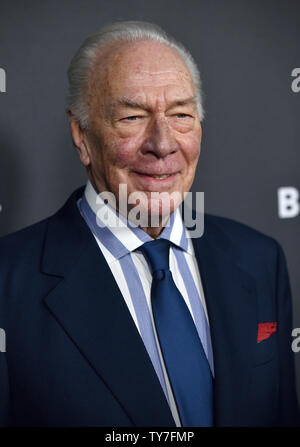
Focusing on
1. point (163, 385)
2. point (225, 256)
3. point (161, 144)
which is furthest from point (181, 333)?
point (161, 144)

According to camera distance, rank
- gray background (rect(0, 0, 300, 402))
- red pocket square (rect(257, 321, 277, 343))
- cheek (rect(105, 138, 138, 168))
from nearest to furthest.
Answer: cheek (rect(105, 138, 138, 168))
red pocket square (rect(257, 321, 277, 343))
gray background (rect(0, 0, 300, 402))

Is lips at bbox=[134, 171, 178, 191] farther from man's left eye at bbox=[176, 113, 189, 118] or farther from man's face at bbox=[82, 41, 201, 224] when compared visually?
man's left eye at bbox=[176, 113, 189, 118]

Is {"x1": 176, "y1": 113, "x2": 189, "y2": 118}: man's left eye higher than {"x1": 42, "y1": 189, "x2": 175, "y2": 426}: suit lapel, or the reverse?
{"x1": 176, "y1": 113, "x2": 189, "y2": 118}: man's left eye

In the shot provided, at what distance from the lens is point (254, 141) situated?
179 cm

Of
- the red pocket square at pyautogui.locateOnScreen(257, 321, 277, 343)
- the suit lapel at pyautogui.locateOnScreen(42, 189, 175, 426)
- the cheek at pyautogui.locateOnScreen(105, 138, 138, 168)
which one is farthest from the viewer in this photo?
the red pocket square at pyautogui.locateOnScreen(257, 321, 277, 343)

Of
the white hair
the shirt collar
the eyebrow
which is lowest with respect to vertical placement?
the shirt collar

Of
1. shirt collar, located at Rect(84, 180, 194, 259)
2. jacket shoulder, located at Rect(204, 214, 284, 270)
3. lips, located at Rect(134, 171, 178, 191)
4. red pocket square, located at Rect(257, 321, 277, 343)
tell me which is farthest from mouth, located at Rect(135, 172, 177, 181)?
red pocket square, located at Rect(257, 321, 277, 343)

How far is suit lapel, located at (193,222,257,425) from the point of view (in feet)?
3.93

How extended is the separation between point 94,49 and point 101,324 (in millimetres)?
591

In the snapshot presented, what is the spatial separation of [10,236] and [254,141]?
0.85 metres

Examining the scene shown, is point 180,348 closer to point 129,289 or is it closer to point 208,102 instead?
point 129,289

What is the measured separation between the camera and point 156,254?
4.06 ft

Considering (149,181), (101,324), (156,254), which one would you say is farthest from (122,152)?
(101,324)
